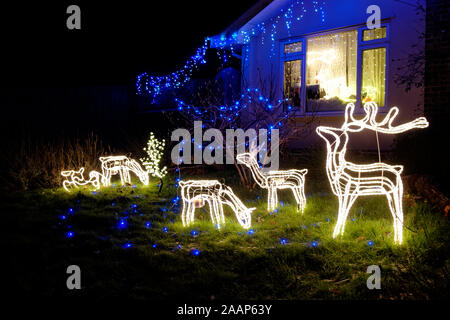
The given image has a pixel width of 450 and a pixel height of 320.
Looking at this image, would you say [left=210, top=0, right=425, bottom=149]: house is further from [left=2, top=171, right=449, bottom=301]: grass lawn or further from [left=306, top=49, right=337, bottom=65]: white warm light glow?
[left=2, top=171, right=449, bottom=301]: grass lawn

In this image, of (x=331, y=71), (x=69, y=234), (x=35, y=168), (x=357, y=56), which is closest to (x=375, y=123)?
(x=69, y=234)

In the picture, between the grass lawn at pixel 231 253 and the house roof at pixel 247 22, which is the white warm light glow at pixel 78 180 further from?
the house roof at pixel 247 22

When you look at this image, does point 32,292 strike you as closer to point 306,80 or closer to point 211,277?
point 211,277

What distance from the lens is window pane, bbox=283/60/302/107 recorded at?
9977mm

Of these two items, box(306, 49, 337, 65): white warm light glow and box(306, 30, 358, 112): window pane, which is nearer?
box(306, 30, 358, 112): window pane

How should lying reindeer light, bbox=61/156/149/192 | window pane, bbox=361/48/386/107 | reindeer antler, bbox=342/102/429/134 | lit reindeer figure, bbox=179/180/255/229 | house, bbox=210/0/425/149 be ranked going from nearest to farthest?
reindeer antler, bbox=342/102/429/134
lit reindeer figure, bbox=179/180/255/229
house, bbox=210/0/425/149
lying reindeer light, bbox=61/156/149/192
window pane, bbox=361/48/386/107

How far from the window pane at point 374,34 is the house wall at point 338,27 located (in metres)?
0.27

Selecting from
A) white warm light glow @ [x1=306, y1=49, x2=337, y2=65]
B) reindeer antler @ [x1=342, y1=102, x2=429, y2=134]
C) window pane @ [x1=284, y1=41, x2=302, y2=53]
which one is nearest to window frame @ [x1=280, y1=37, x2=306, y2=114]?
window pane @ [x1=284, y1=41, x2=302, y2=53]

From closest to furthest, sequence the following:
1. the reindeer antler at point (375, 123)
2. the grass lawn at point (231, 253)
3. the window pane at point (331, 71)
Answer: the grass lawn at point (231, 253)
the reindeer antler at point (375, 123)
the window pane at point (331, 71)

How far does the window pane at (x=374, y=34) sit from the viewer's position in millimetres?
8516

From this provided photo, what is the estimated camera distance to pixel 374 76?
8.88 m

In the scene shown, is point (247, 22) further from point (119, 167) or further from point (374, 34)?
point (119, 167)

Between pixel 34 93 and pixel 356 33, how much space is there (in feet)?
35.2

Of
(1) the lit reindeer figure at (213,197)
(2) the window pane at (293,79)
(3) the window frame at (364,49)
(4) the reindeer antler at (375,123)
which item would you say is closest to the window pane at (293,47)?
(2) the window pane at (293,79)
